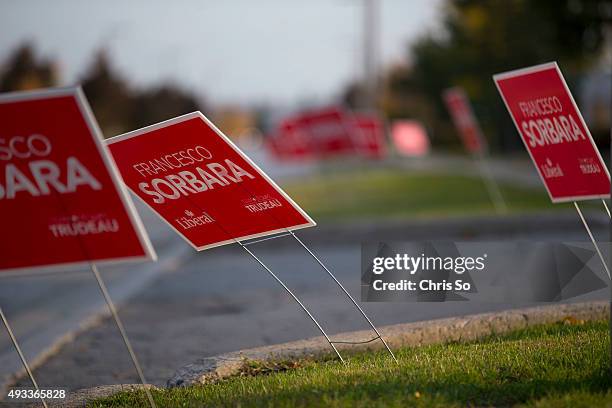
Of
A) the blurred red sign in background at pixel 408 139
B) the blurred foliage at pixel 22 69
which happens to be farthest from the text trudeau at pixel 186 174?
the blurred red sign in background at pixel 408 139

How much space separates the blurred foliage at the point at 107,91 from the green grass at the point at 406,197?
9.32m

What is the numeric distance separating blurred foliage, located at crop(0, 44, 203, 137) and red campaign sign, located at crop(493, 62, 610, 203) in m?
26.0

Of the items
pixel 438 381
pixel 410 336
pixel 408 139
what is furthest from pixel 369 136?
pixel 438 381

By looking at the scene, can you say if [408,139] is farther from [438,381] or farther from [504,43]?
[438,381]

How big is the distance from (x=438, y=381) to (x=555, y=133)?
2.17 m

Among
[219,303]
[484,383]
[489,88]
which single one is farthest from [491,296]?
[489,88]

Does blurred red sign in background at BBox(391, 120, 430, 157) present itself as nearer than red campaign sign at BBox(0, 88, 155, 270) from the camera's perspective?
No

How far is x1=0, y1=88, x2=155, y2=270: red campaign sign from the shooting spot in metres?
4.82

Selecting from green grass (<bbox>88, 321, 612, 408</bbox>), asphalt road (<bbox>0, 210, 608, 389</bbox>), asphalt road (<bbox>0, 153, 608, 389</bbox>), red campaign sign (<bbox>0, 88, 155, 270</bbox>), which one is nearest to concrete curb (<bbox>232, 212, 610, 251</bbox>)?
asphalt road (<bbox>0, 153, 608, 389</bbox>)

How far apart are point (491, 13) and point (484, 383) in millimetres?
42176

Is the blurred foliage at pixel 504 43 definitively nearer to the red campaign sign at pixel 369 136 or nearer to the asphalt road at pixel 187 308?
the red campaign sign at pixel 369 136

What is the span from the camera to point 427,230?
16.0 meters

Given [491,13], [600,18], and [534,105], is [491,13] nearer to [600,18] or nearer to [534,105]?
[600,18]

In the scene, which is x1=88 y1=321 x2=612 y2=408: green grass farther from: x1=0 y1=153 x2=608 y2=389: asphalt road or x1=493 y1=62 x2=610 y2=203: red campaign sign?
x1=0 y1=153 x2=608 y2=389: asphalt road
